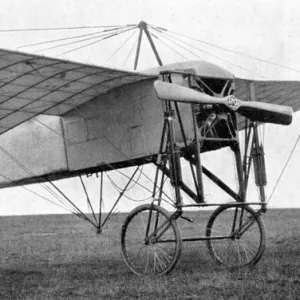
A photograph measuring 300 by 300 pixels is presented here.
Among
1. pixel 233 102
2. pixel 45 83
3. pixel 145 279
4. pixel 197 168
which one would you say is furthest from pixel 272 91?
pixel 145 279

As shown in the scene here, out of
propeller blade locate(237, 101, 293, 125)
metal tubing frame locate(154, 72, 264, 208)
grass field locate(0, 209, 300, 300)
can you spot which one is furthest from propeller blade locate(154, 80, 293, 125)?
grass field locate(0, 209, 300, 300)

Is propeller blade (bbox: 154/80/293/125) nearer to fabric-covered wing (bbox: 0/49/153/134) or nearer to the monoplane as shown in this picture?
the monoplane

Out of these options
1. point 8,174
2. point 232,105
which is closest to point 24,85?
point 232,105

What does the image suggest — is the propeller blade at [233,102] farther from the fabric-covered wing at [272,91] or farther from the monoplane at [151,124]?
the fabric-covered wing at [272,91]

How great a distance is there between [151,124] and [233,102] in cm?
177

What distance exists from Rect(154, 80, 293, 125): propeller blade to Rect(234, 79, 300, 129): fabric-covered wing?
1.30 meters

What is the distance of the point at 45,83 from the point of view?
34.4ft

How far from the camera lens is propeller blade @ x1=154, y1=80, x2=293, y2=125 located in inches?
374

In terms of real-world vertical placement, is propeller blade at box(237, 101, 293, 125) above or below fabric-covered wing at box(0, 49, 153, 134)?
below

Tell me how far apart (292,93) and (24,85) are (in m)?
6.58

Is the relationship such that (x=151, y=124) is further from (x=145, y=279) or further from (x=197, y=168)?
(x=145, y=279)

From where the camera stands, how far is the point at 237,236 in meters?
10.7

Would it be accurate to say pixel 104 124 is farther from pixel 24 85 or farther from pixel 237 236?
pixel 237 236

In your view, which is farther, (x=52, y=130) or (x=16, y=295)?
(x=52, y=130)
